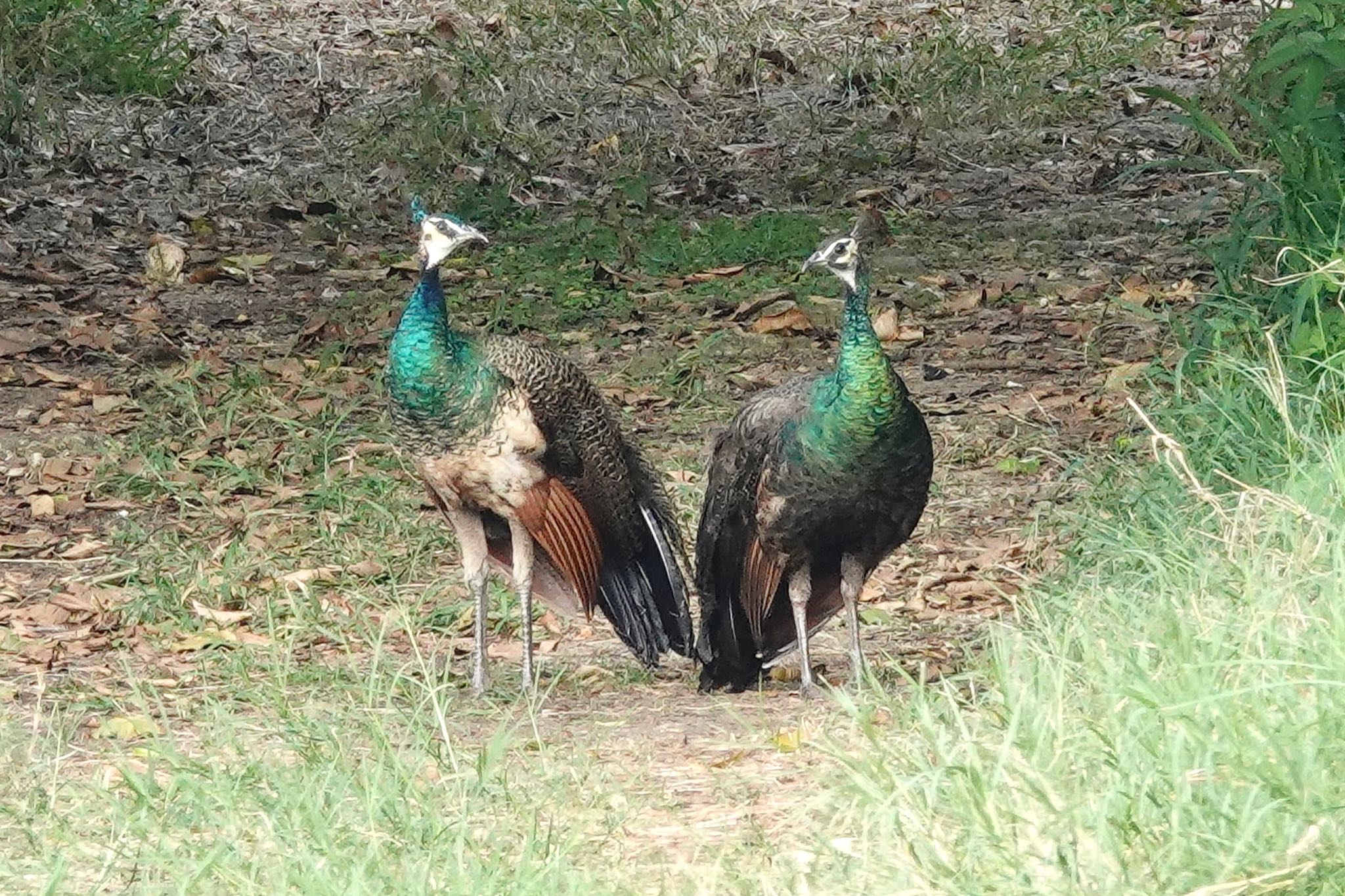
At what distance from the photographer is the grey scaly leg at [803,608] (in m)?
5.88

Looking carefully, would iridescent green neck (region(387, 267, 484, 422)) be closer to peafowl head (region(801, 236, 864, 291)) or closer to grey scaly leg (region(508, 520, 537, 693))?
grey scaly leg (region(508, 520, 537, 693))

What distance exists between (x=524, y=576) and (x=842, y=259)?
4.17 feet

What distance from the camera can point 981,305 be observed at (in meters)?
9.59

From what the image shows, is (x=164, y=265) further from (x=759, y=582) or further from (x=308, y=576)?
(x=759, y=582)

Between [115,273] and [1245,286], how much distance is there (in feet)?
18.2

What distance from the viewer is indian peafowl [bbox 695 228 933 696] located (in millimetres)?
5609

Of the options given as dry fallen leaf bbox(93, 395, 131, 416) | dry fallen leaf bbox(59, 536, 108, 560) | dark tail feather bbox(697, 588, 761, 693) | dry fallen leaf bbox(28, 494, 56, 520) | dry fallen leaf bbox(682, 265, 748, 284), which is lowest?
dark tail feather bbox(697, 588, 761, 693)

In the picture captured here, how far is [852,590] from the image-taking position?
19.5 ft

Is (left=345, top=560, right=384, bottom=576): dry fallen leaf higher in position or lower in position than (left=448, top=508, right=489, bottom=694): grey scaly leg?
lower

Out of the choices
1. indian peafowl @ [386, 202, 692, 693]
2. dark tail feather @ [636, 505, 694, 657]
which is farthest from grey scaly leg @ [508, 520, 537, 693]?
dark tail feather @ [636, 505, 694, 657]

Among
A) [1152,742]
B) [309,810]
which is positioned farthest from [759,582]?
[1152,742]

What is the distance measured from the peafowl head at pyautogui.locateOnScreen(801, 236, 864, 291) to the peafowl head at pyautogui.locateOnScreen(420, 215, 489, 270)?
91 cm

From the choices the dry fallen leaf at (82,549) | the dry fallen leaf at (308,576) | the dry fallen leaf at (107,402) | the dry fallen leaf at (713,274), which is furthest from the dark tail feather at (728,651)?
the dry fallen leaf at (713,274)

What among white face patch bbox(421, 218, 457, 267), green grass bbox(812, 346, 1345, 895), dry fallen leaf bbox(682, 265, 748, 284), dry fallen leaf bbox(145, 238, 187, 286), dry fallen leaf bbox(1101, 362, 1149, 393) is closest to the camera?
green grass bbox(812, 346, 1345, 895)
